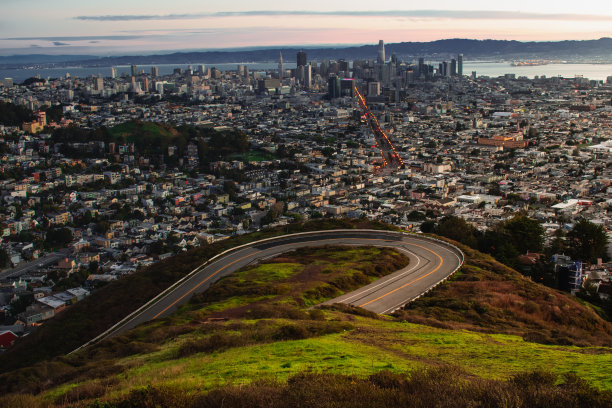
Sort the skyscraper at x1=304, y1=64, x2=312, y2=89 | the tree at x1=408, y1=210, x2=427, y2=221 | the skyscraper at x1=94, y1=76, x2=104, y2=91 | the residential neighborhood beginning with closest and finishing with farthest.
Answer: the residential neighborhood < the tree at x1=408, y1=210, x2=427, y2=221 < the skyscraper at x1=94, y1=76, x2=104, y2=91 < the skyscraper at x1=304, y1=64, x2=312, y2=89

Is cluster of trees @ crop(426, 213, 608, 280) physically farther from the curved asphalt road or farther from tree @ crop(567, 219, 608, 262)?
the curved asphalt road

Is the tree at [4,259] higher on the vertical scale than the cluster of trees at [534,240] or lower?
lower

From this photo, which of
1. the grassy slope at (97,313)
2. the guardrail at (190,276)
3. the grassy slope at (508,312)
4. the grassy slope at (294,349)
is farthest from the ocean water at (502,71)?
the grassy slope at (294,349)

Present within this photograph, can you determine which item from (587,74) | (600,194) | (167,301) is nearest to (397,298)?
(167,301)

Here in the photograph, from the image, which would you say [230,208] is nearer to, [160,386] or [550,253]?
[550,253]

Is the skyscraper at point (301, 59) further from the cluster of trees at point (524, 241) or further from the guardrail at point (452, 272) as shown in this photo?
the guardrail at point (452, 272)

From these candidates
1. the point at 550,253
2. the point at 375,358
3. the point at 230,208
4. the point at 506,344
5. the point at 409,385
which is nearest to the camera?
the point at 409,385

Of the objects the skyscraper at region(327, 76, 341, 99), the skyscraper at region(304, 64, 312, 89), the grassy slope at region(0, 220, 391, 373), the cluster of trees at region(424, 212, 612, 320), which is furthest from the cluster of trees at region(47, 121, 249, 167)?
the skyscraper at region(304, 64, 312, 89)
